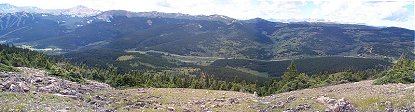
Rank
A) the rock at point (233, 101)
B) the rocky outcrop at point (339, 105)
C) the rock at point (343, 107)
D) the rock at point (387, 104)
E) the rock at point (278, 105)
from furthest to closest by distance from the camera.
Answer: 1. the rock at point (233, 101)
2. the rock at point (278, 105)
3. the rocky outcrop at point (339, 105)
4. the rock at point (343, 107)
5. the rock at point (387, 104)

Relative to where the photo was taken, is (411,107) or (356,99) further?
(356,99)

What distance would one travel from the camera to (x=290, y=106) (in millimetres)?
43594

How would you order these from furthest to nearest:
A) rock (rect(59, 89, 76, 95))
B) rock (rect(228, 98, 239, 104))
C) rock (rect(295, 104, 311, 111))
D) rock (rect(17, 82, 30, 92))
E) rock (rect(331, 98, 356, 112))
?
rock (rect(228, 98, 239, 104)), rock (rect(59, 89, 76, 95)), rock (rect(17, 82, 30, 92)), rock (rect(295, 104, 311, 111)), rock (rect(331, 98, 356, 112))

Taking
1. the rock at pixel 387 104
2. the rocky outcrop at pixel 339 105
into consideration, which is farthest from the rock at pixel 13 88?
the rock at pixel 387 104

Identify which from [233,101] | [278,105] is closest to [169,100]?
[233,101]

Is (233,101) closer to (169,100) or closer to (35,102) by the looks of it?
(169,100)

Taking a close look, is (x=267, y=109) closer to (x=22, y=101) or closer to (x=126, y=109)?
(x=126, y=109)

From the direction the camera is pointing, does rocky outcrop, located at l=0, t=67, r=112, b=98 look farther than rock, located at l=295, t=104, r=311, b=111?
Yes

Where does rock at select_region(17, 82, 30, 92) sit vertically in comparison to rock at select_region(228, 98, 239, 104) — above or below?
above

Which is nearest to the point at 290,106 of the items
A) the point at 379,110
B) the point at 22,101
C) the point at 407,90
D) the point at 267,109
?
the point at 267,109

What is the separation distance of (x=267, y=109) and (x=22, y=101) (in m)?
25.9

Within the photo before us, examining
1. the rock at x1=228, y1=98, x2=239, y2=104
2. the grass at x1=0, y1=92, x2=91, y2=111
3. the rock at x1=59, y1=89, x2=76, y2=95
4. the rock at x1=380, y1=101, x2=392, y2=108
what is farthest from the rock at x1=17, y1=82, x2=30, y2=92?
the rock at x1=380, y1=101, x2=392, y2=108

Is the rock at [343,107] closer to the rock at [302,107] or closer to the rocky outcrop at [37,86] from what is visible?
the rock at [302,107]

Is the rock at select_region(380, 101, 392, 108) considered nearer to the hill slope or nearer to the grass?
the hill slope
